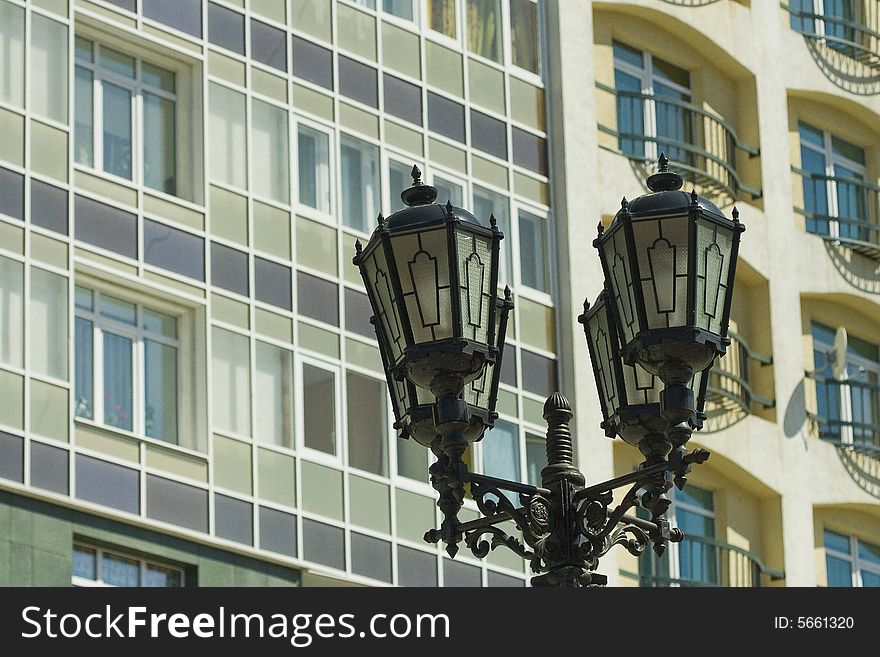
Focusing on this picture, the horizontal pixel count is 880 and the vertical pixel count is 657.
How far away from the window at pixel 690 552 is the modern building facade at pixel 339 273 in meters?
0.06

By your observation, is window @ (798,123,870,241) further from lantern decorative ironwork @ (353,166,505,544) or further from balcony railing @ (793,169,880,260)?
lantern decorative ironwork @ (353,166,505,544)

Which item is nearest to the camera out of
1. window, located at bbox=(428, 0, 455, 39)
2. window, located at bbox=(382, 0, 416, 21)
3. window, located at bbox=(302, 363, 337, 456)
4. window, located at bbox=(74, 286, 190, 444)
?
window, located at bbox=(74, 286, 190, 444)

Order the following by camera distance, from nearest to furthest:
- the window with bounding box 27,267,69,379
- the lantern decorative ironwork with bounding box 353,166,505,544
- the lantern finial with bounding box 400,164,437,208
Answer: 1. the lantern decorative ironwork with bounding box 353,166,505,544
2. the lantern finial with bounding box 400,164,437,208
3. the window with bounding box 27,267,69,379

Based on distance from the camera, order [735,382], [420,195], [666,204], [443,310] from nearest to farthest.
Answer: [443,310]
[666,204]
[420,195]
[735,382]

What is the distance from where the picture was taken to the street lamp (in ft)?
45.7

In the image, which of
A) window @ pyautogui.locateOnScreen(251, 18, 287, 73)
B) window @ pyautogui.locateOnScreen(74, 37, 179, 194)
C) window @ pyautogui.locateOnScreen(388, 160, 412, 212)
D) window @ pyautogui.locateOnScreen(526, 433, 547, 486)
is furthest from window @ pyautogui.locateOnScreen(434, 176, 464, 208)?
window @ pyautogui.locateOnScreen(74, 37, 179, 194)

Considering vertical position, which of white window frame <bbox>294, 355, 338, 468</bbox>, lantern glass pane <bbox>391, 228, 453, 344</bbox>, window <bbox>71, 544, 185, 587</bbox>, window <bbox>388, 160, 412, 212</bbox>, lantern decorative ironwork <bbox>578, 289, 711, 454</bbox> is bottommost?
lantern decorative ironwork <bbox>578, 289, 711, 454</bbox>

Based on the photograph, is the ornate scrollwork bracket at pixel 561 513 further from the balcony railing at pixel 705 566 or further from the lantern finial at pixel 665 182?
the balcony railing at pixel 705 566

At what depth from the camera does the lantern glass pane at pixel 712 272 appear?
14.1m

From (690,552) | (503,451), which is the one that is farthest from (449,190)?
(690,552)

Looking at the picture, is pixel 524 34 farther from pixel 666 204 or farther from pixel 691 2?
pixel 666 204

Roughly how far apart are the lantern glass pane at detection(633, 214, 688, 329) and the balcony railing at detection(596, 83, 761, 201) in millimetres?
22572

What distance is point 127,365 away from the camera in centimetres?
2928

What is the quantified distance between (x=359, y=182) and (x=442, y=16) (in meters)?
3.06
